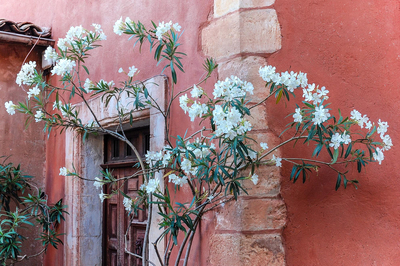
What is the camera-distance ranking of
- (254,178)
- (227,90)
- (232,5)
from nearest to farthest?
1. (227,90)
2. (254,178)
3. (232,5)

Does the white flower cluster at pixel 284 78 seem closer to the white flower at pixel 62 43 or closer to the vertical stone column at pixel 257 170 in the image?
the vertical stone column at pixel 257 170

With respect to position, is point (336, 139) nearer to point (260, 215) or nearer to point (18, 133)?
point (260, 215)

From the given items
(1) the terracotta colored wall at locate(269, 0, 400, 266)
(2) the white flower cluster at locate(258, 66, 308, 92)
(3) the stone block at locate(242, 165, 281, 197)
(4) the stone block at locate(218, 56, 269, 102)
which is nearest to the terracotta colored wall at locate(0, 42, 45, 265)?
(4) the stone block at locate(218, 56, 269, 102)

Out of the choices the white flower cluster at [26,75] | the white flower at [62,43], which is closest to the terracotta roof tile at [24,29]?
the white flower cluster at [26,75]

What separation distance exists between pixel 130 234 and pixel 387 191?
2286 millimetres

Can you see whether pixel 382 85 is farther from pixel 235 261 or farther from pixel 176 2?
pixel 176 2

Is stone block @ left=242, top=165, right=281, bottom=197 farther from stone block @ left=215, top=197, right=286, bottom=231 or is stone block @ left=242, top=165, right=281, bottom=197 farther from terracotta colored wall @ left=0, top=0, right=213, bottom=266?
terracotta colored wall @ left=0, top=0, right=213, bottom=266

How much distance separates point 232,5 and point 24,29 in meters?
2.87

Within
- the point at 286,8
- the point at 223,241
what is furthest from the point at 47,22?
the point at 223,241

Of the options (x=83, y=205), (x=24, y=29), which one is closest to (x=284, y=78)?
(x=83, y=205)

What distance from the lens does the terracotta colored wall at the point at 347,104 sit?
7.94 ft

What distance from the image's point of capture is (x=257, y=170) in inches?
100

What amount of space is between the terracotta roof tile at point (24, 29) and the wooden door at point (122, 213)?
59.3 inches

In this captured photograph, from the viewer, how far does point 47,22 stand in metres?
5.16
